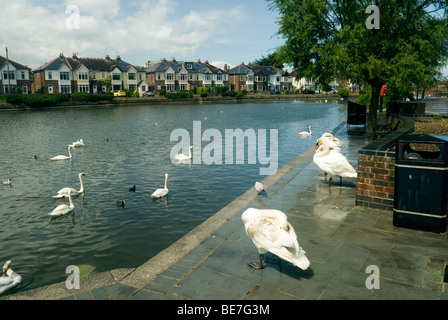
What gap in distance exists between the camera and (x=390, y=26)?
17.2 metres

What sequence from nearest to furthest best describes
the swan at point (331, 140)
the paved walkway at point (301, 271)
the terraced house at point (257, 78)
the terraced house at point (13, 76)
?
the paved walkway at point (301, 271) → the swan at point (331, 140) → the terraced house at point (13, 76) → the terraced house at point (257, 78)

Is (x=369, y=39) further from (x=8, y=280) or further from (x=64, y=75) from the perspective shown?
(x=64, y=75)

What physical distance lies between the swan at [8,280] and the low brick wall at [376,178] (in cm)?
728

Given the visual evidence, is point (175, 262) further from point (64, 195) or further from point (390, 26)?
point (390, 26)

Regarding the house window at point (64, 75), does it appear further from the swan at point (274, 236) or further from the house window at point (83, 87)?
the swan at point (274, 236)

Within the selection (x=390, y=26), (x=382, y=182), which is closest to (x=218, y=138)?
(x=390, y=26)

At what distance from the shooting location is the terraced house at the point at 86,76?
266ft

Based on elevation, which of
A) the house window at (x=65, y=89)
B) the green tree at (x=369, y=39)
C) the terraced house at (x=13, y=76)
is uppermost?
the terraced house at (x=13, y=76)

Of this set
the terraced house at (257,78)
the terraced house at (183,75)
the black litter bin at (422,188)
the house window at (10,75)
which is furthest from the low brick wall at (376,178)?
the terraced house at (257,78)

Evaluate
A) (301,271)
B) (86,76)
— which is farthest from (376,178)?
(86,76)

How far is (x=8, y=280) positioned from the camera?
6512 mm

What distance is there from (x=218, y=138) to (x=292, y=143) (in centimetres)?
622
